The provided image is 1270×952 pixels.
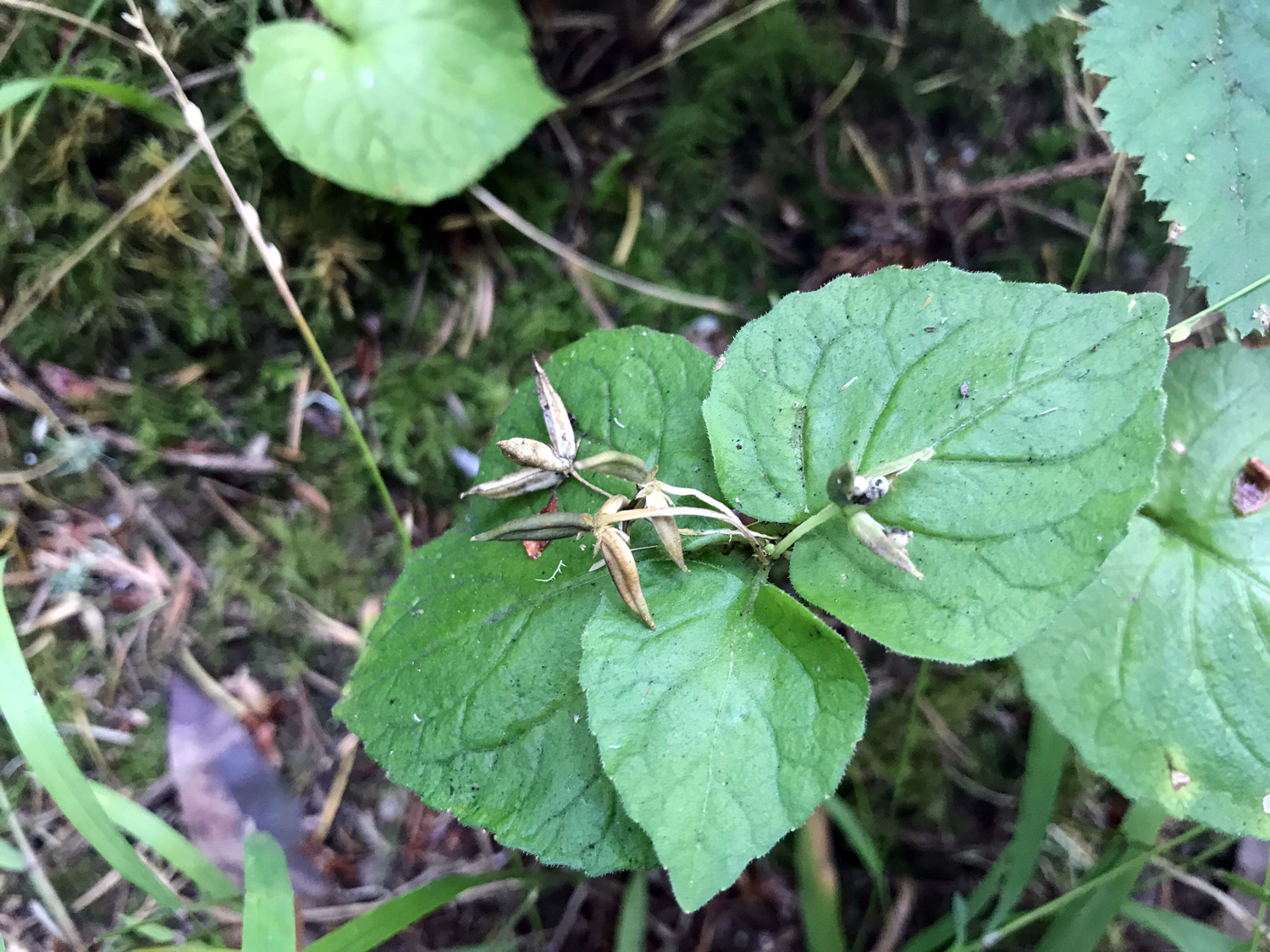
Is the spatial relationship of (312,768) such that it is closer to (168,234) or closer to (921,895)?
(168,234)

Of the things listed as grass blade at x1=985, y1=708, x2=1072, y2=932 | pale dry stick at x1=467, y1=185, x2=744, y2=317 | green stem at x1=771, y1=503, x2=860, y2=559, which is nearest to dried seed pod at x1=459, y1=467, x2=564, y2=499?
green stem at x1=771, y1=503, x2=860, y2=559

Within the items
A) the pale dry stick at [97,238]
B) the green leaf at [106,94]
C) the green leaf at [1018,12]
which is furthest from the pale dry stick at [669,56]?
the green leaf at [106,94]

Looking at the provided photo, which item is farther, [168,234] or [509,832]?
[168,234]

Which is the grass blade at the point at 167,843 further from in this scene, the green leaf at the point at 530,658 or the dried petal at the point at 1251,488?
the dried petal at the point at 1251,488

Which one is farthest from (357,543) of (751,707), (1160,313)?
(1160,313)

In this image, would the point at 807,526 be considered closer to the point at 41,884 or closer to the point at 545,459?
the point at 545,459
